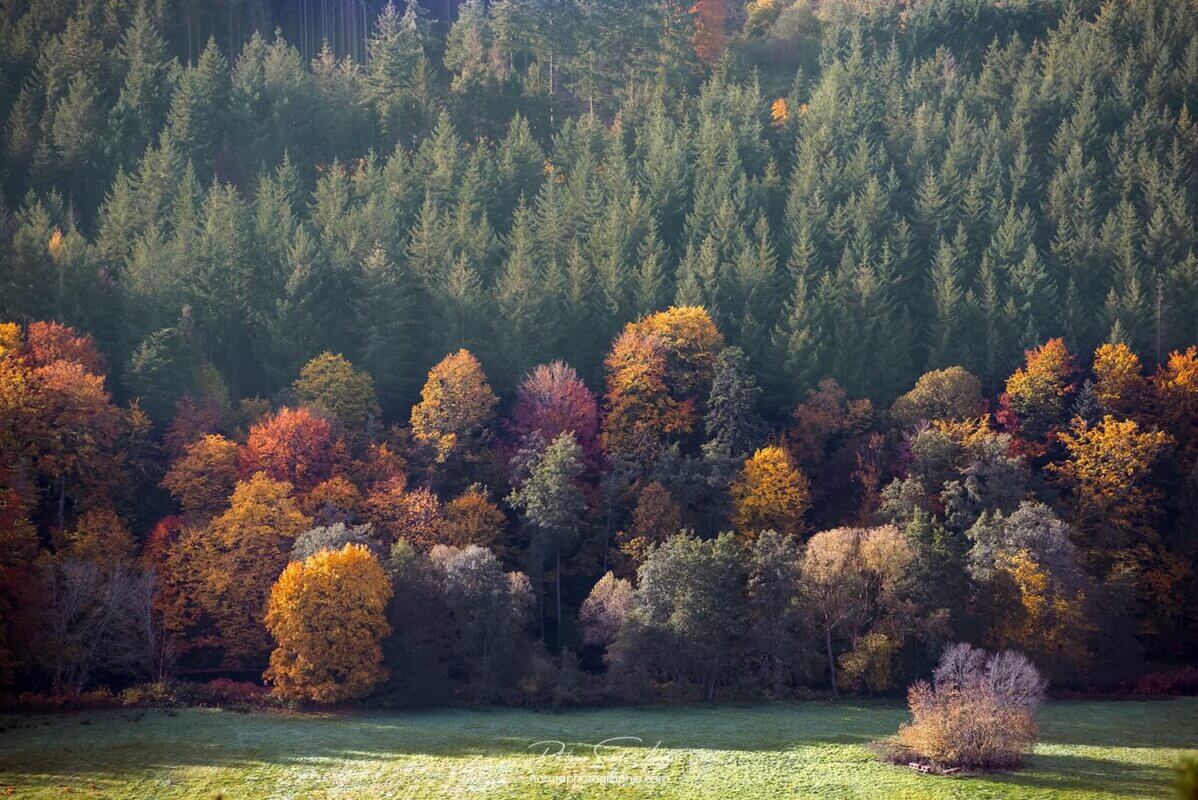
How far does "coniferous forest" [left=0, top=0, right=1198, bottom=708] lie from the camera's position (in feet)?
232

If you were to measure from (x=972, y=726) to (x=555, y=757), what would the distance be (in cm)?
1842

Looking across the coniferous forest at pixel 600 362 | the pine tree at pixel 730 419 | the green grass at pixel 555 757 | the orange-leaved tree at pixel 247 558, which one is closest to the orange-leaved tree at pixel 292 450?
the coniferous forest at pixel 600 362

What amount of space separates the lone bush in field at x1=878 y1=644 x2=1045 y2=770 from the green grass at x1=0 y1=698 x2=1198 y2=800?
133cm

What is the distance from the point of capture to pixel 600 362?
96938 millimetres

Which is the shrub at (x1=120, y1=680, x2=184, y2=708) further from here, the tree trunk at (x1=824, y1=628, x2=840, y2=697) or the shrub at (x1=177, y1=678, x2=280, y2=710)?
the tree trunk at (x1=824, y1=628, x2=840, y2=697)

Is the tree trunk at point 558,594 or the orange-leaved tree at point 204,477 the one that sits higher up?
the orange-leaved tree at point 204,477

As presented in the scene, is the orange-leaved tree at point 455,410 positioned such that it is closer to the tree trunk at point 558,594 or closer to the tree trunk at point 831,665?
the tree trunk at point 558,594

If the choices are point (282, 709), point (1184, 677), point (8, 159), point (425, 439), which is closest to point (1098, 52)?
point (1184, 677)

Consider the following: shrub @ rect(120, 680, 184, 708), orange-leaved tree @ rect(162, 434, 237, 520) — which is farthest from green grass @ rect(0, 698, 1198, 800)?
orange-leaved tree @ rect(162, 434, 237, 520)

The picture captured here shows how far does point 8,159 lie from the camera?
113562mm

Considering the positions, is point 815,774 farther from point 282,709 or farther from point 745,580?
point 282,709

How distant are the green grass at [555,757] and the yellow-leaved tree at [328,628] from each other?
262cm

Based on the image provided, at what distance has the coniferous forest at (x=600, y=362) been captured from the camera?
70.7 metres

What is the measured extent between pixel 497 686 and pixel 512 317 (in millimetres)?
34243
